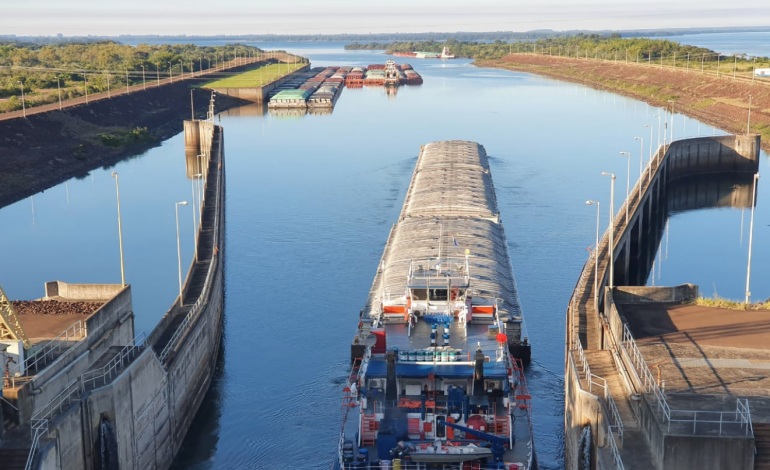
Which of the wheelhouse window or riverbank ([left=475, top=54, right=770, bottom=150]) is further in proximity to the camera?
riverbank ([left=475, top=54, right=770, bottom=150])

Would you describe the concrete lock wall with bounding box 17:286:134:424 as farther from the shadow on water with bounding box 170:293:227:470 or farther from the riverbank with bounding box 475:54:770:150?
the riverbank with bounding box 475:54:770:150

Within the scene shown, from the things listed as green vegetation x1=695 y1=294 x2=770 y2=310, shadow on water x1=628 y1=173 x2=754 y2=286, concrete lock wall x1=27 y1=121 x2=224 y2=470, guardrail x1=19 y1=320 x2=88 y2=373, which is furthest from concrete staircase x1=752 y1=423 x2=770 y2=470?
shadow on water x1=628 y1=173 x2=754 y2=286

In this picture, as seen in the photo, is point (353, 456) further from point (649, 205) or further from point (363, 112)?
point (363, 112)

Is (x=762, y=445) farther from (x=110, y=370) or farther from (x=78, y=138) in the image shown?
(x=78, y=138)

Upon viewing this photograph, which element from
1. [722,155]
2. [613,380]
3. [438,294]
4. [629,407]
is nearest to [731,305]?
[613,380]

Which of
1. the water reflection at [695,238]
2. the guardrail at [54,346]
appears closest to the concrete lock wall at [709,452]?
the guardrail at [54,346]

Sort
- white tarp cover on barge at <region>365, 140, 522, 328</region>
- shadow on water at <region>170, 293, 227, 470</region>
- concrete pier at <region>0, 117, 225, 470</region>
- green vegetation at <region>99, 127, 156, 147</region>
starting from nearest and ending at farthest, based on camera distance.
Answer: concrete pier at <region>0, 117, 225, 470</region> → shadow on water at <region>170, 293, 227, 470</region> → white tarp cover on barge at <region>365, 140, 522, 328</region> → green vegetation at <region>99, 127, 156, 147</region>

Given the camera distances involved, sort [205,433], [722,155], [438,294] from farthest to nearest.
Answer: [722,155]
[205,433]
[438,294]
